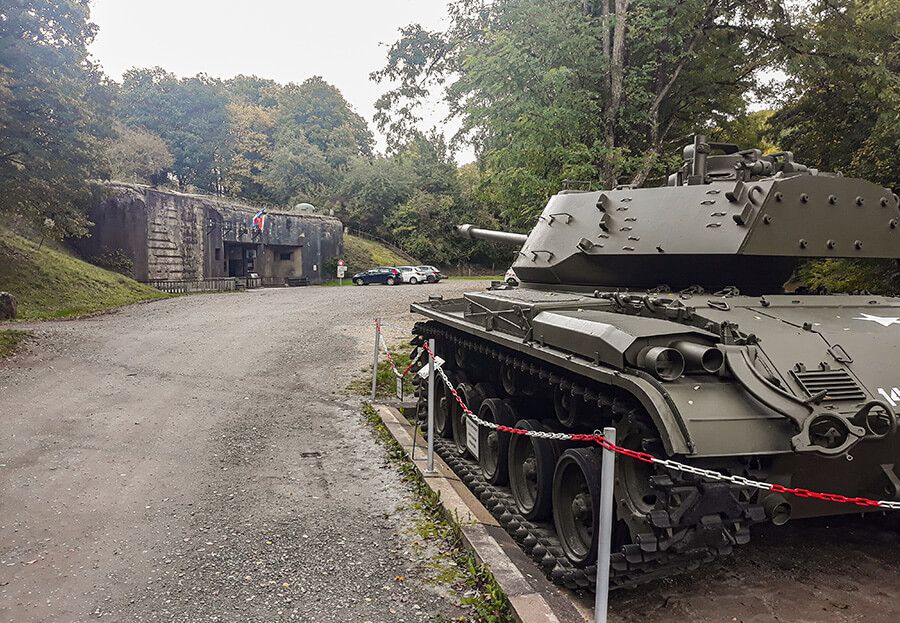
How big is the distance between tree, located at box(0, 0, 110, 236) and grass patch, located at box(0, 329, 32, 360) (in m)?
5.46

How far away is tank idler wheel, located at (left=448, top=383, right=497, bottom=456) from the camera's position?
7.08m

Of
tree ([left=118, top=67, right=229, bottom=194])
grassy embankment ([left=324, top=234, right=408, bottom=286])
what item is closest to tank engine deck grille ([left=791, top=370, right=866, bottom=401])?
grassy embankment ([left=324, top=234, right=408, bottom=286])

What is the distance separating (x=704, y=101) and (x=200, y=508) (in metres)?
14.2

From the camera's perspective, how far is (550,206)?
7.25 metres

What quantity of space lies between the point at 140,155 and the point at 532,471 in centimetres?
3805

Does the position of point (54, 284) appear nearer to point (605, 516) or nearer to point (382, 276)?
point (382, 276)

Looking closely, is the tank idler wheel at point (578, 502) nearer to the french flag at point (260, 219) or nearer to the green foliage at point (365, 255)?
the french flag at point (260, 219)

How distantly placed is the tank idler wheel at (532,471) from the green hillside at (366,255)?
33.9 meters

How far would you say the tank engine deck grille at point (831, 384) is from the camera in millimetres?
3781

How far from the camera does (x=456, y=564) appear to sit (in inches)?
186

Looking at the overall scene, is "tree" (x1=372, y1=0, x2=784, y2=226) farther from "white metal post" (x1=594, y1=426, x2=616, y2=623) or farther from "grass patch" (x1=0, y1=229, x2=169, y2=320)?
"grass patch" (x1=0, y1=229, x2=169, y2=320)

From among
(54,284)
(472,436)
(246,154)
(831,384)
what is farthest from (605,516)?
(246,154)

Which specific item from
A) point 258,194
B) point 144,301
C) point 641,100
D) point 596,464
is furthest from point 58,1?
point 258,194

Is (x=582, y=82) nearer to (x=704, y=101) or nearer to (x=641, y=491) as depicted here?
(x=704, y=101)
